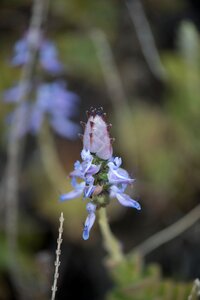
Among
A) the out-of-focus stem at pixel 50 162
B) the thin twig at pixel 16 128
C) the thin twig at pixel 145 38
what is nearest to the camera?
the thin twig at pixel 16 128

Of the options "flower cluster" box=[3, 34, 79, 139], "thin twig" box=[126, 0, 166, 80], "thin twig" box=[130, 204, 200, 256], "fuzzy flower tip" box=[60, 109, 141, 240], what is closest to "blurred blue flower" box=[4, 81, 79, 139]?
"flower cluster" box=[3, 34, 79, 139]

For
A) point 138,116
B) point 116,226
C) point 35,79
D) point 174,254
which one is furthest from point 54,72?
point 174,254

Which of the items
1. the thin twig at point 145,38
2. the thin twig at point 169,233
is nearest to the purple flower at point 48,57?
the thin twig at point 145,38

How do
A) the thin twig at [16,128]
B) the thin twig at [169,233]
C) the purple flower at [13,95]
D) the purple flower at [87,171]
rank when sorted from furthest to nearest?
the purple flower at [13,95] → the thin twig at [16,128] → the thin twig at [169,233] → the purple flower at [87,171]

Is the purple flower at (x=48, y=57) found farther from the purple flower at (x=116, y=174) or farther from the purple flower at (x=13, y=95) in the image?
the purple flower at (x=116, y=174)

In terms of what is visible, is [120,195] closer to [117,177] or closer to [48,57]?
[117,177]

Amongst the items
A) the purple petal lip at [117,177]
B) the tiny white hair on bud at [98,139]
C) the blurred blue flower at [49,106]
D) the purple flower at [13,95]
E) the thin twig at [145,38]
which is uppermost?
the thin twig at [145,38]

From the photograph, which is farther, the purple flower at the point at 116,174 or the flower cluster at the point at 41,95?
the flower cluster at the point at 41,95
